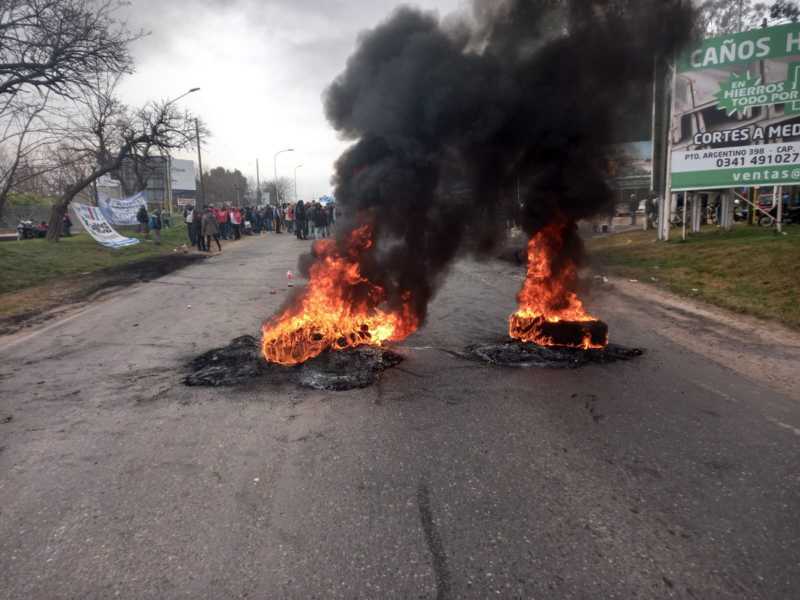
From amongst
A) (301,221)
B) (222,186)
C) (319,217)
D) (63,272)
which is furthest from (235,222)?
(222,186)

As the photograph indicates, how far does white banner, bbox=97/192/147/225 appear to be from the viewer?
75.9 ft

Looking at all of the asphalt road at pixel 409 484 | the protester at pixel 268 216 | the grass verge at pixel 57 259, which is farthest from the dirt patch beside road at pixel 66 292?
the protester at pixel 268 216

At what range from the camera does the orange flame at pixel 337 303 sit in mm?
6031

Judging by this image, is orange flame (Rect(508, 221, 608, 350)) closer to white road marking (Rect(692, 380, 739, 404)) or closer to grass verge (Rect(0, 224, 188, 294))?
white road marking (Rect(692, 380, 739, 404))

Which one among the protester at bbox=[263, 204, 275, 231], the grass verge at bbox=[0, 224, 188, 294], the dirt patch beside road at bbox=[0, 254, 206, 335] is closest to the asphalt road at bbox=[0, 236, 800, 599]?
the dirt patch beside road at bbox=[0, 254, 206, 335]

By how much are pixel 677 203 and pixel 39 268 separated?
22823 millimetres

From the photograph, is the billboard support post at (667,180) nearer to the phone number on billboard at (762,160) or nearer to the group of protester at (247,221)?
the phone number on billboard at (762,160)

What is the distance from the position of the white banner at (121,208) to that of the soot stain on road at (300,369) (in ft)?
63.7

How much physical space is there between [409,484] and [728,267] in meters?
10.6

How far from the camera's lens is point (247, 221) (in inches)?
1313

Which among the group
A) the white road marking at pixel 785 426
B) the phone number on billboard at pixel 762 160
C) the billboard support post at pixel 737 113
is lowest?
the white road marking at pixel 785 426

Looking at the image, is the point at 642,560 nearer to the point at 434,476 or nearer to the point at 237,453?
the point at 434,476

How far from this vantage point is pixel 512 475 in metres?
3.34

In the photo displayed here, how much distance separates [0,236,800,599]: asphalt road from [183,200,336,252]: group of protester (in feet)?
44.1
